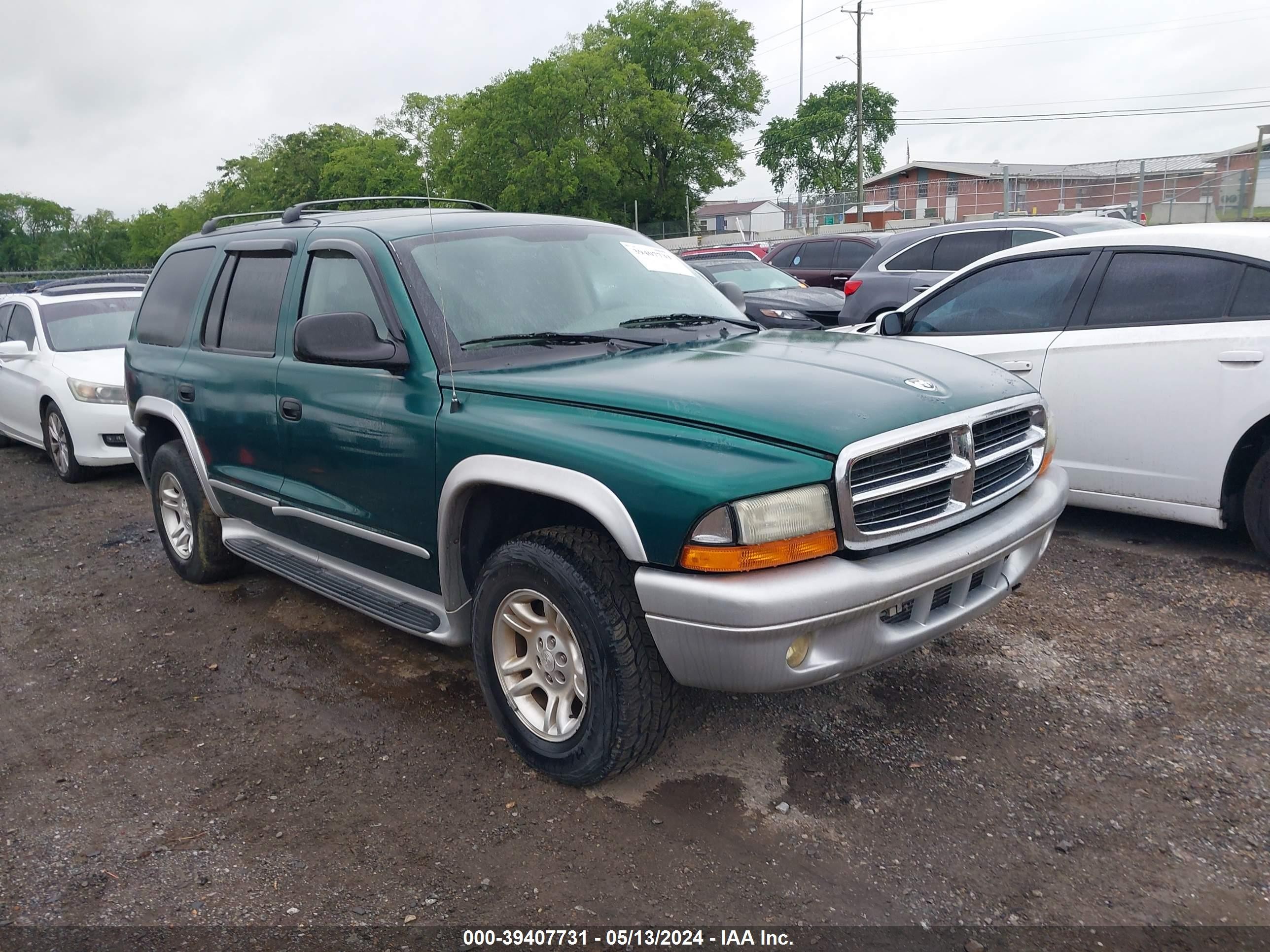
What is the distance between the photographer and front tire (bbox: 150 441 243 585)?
5.07 metres

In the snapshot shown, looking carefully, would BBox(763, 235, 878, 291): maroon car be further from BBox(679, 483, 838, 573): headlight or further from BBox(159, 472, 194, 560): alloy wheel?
BBox(679, 483, 838, 573): headlight

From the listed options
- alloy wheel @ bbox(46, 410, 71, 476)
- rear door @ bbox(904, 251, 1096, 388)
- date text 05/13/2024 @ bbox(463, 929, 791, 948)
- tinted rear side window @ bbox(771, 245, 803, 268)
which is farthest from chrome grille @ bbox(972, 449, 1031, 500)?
tinted rear side window @ bbox(771, 245, 803, 268)

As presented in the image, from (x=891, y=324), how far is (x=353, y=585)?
3.72 metres

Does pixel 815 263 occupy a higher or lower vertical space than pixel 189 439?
higher

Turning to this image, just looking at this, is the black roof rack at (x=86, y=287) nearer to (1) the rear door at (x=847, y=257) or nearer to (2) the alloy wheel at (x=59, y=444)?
(2) the alloy wheel at (x=59, y=444)

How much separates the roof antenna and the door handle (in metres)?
3.68

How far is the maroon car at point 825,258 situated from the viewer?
17.4 meters

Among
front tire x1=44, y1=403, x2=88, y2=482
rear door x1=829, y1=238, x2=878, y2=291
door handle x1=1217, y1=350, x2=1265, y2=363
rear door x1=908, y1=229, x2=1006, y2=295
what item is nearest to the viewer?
door handle x1=1217, y1=350, x2=1265, y2=363

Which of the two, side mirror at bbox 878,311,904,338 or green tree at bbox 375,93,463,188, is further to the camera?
green tree at bbox 375,93,463,188

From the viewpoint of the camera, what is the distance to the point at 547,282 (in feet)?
12.6

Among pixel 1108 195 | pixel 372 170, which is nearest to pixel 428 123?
pixel 372 170

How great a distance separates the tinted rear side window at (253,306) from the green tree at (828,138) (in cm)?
7658

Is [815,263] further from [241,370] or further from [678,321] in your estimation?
[241,370]

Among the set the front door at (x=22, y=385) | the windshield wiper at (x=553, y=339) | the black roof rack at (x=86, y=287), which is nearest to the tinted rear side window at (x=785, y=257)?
the black roof rack at (x=86, y=287)
